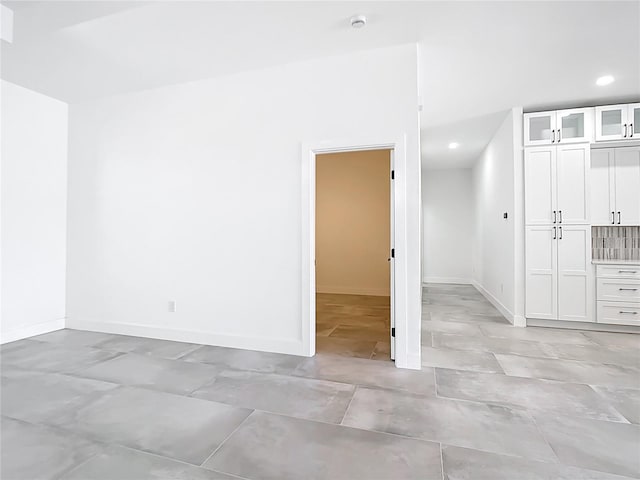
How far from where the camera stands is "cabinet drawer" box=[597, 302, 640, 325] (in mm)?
4156

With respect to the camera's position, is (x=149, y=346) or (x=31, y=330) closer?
(x=149, y=346)

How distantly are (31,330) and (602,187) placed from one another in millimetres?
7538

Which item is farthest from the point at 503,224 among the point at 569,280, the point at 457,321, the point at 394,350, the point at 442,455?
the point at 442,455

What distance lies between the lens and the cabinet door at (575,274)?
429 centimetres

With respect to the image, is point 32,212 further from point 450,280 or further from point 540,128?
point 450,280

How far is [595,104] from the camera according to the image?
172 inches

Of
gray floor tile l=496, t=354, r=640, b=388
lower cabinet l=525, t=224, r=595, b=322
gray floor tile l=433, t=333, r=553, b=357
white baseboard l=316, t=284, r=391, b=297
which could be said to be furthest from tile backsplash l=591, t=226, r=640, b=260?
white baseboard l=316, t=284, r=391, b=297

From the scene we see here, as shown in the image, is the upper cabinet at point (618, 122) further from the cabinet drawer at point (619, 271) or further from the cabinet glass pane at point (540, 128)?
the cabinet drawer at point (619, 271)

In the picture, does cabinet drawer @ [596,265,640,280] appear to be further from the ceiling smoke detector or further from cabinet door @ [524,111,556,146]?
the ceiling smoke detector

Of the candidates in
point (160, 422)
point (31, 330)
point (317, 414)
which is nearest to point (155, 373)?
point (160, 422)

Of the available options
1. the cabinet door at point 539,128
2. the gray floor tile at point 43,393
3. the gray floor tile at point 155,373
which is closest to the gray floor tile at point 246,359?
the gray floor tile at point 155,373

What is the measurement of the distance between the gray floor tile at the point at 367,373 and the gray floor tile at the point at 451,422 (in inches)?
7.2

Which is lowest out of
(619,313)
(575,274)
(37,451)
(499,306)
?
(37,451)

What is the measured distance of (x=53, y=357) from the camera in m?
3.32
